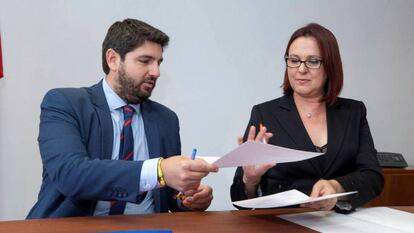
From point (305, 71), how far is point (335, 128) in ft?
0.87

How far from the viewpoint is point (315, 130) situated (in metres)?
1.90

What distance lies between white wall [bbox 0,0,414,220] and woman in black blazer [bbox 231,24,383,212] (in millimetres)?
1173

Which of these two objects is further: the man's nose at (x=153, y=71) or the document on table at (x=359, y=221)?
the man's nose at (x=153, y=71)

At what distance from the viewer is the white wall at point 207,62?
2602mm

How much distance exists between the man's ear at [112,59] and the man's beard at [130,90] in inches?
3.2

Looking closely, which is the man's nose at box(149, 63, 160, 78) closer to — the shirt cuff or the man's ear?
the man's ear

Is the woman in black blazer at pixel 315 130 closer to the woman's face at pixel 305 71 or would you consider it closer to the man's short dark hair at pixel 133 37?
the woman's face at pixel 305 71

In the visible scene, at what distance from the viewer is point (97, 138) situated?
1.61 m

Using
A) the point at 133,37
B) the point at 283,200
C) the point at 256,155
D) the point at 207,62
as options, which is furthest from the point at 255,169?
the point at 207,62

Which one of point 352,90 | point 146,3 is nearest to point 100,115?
point 146,3

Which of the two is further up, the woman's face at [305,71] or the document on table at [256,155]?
the woman's face at [305,71]

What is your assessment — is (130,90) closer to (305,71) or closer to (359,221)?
(305,71)

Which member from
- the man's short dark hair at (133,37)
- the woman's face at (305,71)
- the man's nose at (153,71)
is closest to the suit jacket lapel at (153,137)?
the man's nose at (153,71)

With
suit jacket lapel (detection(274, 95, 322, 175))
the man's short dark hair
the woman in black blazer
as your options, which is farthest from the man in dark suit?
suit jacket lapel (detection(274, 95, 322, 175))
